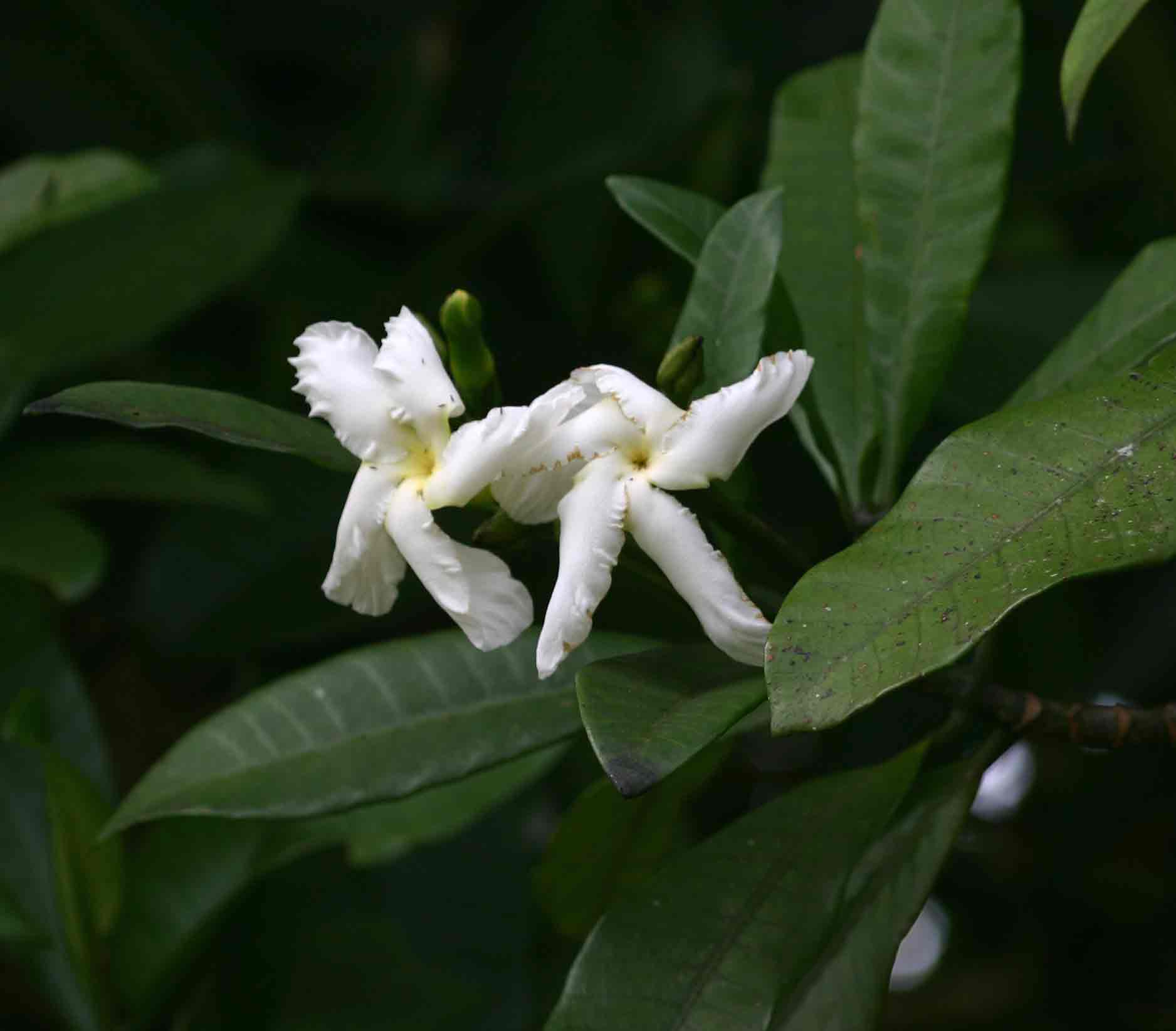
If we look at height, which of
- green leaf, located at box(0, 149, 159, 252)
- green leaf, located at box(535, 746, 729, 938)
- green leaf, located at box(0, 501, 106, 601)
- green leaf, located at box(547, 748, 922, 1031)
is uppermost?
green leaf, located at box(0, 149, 159, 252)

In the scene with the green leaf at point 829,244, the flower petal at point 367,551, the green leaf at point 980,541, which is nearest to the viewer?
the green leaf at point 980,541

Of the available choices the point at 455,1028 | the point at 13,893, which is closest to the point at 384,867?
the point at 455,1028

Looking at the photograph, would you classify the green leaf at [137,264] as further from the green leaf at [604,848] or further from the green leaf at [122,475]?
the green leaf at [604,848]

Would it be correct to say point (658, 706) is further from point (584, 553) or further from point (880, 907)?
point (880, 907)

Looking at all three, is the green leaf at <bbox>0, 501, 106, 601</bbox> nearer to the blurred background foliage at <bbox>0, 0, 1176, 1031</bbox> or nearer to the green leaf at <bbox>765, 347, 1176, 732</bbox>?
the blurred background foliage at <bbox>0, 0, 1176, 1031</bbox>

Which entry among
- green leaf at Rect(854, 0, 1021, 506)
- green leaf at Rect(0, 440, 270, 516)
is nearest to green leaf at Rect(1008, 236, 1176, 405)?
green leaf at Rect(854, 0, 1021, 506)

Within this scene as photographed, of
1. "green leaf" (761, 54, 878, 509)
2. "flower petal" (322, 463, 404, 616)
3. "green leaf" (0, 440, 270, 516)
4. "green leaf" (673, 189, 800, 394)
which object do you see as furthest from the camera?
"green leaf" (0, 440, 270, 516)

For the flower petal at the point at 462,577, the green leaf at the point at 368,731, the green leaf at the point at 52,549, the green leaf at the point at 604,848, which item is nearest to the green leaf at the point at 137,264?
the green leaf at the point at 52,549
